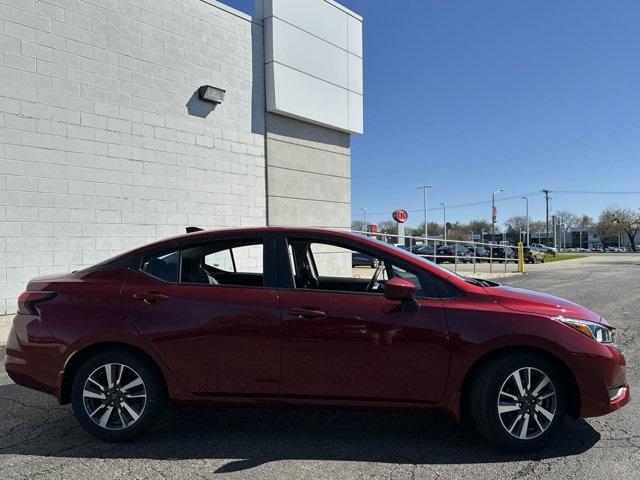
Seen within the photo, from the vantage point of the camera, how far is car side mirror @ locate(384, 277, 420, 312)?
3.53 meters

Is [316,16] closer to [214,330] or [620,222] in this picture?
[214,330]

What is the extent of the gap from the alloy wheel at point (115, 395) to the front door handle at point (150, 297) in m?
0.50

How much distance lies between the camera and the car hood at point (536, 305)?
Answer: 364cm

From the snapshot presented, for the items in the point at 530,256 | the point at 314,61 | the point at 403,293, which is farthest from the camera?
the point at 530,256

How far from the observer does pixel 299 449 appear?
3711mm

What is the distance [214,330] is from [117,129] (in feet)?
25.7

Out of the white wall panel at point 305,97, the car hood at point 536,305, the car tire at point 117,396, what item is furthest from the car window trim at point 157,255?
the white wall panel at point 305,97

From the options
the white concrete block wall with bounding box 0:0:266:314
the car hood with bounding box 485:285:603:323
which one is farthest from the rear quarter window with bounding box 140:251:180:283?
the white concrete block wall with bounding box 0:0:266:314

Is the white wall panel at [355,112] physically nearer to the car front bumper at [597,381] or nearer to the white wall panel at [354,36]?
the white wall panel at [354,36]

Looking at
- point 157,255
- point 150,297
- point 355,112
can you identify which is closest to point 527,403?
point 150,297

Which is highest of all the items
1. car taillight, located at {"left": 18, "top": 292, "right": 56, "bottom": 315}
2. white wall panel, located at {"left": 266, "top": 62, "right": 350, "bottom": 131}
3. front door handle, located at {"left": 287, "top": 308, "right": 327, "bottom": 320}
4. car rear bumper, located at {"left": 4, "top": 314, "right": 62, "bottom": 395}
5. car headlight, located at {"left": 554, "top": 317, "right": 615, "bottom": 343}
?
white wall panel, located at {"left": 266, "top": 62, "right": 350, "bottom": 131}

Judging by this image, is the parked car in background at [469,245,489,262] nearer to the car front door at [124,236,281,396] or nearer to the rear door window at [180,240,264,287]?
the rear door window at [180,240,264,287]

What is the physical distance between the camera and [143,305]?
3848 millimetres

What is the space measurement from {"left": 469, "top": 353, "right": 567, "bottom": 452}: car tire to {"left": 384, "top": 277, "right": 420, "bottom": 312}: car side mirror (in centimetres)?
67
